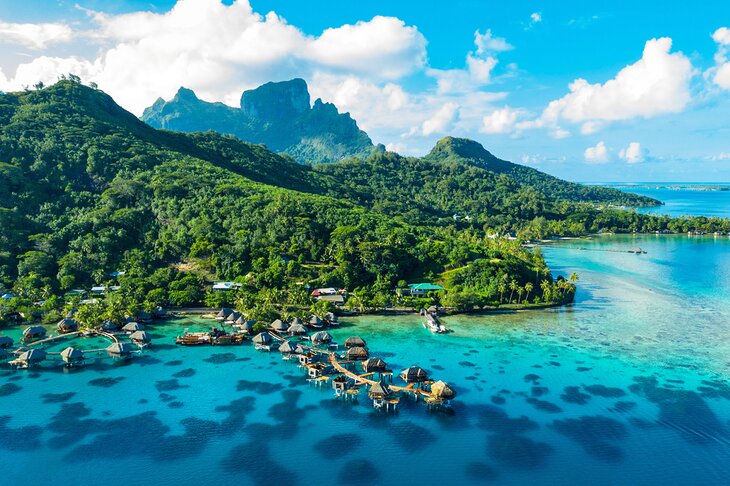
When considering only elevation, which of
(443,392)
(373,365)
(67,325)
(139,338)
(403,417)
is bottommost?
(403,417)

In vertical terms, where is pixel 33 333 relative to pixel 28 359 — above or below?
above

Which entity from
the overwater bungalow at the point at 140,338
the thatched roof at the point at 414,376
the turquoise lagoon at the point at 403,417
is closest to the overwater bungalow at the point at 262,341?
the turquoise lagoon at the point at 403,417

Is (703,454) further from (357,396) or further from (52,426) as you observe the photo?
(52,426)

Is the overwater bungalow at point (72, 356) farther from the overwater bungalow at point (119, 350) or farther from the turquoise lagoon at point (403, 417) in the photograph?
the overwater bungalow at point (119, 350)

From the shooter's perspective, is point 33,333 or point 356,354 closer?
point 356,354

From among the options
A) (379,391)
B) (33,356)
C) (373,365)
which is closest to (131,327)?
(33,356)

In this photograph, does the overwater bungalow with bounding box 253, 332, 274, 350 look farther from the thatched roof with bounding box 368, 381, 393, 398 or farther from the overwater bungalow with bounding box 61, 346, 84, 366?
the overwater bungalow with bounding box 61, 346, 84, 366

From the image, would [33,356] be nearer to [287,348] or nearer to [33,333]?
[33,333]

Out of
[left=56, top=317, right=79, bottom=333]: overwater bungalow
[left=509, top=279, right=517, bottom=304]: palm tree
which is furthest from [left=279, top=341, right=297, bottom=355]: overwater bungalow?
[left=509, top=279, right=517, bottom=304]: palm tree
